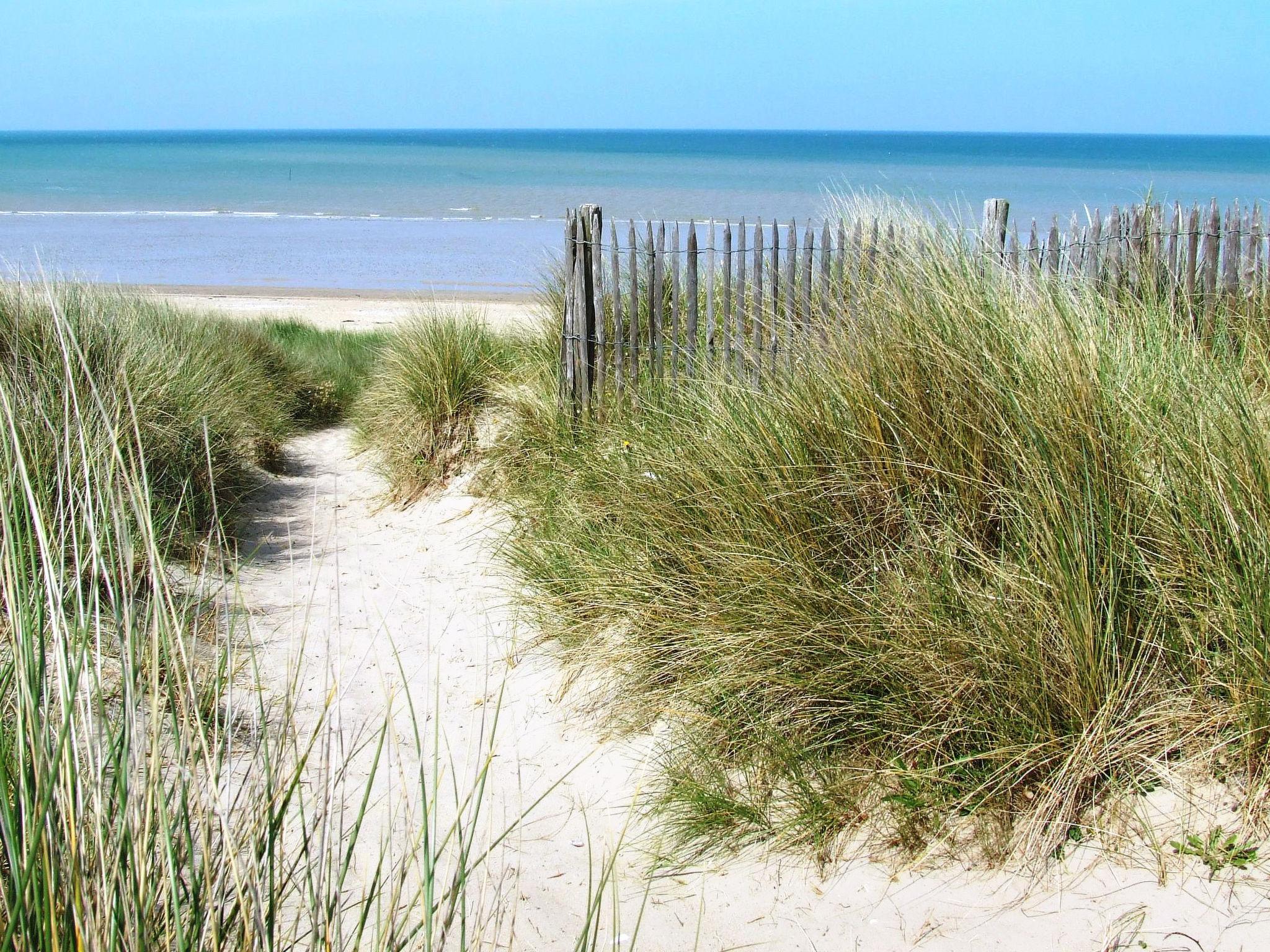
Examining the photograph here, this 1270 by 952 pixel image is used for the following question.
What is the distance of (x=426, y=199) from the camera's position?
41344 mm

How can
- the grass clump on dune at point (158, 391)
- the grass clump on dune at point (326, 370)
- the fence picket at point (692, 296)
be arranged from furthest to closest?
1. the grass clump on dune at point (326, 370)
2. the fence picket at point (692, 296)
3. the grass clump on dune at point (158, 391)

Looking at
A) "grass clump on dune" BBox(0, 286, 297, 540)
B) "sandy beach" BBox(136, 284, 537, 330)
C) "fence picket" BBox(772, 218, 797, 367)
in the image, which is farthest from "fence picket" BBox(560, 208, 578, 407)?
"sandy beach" BBox(136, 284, 537, 330)

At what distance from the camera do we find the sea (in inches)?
863

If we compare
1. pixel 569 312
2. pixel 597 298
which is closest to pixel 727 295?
pixel 597 298

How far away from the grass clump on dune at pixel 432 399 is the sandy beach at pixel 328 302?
5.86m

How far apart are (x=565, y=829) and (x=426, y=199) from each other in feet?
133

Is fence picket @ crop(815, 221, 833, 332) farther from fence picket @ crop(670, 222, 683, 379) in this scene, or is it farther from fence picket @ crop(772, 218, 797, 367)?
fence picket @ crop(670, 222, 683, 379)

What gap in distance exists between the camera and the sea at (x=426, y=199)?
71.9 feet

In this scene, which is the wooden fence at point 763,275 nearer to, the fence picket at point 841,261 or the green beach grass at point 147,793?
the fence picket at point 841,261

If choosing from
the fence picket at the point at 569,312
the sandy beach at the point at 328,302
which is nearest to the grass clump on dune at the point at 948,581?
the fence picket at the point at 569,312

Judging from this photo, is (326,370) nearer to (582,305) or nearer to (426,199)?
(582,305)

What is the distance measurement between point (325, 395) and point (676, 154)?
82.2 meters

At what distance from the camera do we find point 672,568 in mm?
3936

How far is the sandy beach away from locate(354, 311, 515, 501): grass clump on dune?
5862 mm
